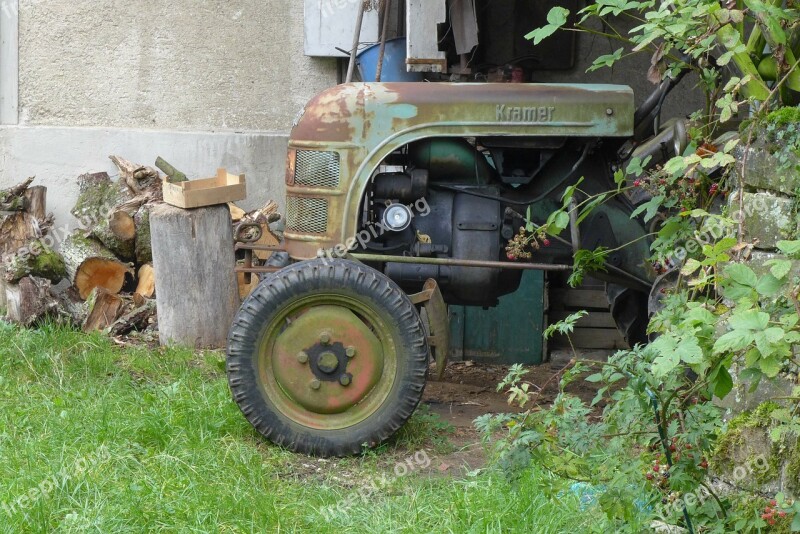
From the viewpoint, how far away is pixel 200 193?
5.94 meters

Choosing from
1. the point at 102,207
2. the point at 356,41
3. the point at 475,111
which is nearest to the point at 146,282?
the point at 102,207

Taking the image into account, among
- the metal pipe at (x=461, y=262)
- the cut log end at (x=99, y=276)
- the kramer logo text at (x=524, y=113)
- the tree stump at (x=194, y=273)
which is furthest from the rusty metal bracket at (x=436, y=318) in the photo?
the cut log end at (x=99, y=276)

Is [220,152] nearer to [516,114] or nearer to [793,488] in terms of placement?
[516,114]

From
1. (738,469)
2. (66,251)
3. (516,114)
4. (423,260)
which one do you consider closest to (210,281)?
(66,251)

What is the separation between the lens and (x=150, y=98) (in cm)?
739

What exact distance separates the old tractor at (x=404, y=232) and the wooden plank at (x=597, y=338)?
3.97 feet

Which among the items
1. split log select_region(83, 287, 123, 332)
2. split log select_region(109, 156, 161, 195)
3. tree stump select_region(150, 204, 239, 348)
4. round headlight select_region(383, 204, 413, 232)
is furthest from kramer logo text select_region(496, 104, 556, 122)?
split log select_region(109, 156, 161, 195)

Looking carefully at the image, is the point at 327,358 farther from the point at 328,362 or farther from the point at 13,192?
the point at 13,192

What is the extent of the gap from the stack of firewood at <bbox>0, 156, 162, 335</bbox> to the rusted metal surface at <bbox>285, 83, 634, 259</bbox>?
2.30 m

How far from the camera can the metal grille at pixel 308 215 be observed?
4.79 meters

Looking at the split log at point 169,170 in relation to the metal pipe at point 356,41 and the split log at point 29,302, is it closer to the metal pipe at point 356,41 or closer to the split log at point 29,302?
the split log at point 29,302

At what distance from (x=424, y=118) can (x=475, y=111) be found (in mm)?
241

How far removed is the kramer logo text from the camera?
469 cm

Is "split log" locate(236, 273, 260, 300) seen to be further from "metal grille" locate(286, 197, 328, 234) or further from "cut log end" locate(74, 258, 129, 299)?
"metal grille" locate(286, 197, 328, 234)
